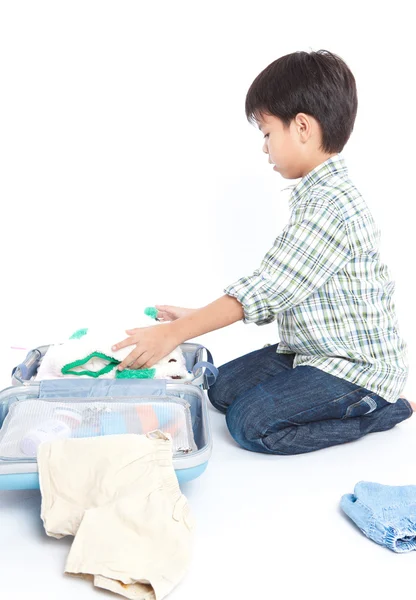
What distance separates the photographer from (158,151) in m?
2.46

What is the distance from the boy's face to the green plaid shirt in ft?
0.14

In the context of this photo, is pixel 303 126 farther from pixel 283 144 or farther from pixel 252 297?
pixel 252 297

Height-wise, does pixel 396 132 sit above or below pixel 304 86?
below

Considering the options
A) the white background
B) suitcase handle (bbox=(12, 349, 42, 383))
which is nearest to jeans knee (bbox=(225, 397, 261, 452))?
suitcase handle (bbox=(12, 349, 42, 383))

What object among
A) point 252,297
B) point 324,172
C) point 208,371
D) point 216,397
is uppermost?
point 324,172

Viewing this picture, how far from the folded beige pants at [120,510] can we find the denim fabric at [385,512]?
0.31 m

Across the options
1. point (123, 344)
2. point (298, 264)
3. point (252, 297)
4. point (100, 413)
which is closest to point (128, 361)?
point (123, 344)

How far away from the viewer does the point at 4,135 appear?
247 cm

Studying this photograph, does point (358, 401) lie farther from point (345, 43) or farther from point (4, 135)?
point (4, 135)

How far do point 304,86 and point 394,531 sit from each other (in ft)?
3.16

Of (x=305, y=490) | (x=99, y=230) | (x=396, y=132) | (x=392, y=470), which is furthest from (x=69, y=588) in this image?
(x=396, y=132)

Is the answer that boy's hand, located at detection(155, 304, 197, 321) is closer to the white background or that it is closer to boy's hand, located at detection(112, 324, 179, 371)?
boy's hand, located at detection(112, 324, 179, 371)

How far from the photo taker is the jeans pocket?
5.03 feet

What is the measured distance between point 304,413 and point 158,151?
129cm
